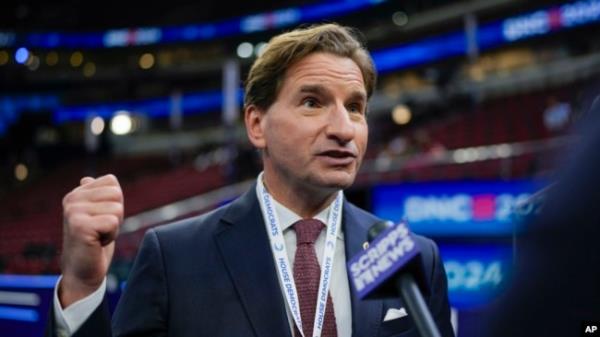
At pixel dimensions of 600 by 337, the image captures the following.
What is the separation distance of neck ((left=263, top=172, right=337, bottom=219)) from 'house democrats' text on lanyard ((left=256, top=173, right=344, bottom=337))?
0.03m

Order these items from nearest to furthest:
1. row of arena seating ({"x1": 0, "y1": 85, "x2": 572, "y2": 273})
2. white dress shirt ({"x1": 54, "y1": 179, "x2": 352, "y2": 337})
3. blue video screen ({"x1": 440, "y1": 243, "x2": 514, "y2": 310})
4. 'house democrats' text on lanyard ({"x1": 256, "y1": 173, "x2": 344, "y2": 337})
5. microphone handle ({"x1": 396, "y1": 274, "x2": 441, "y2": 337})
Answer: microphone handle ({"x1": 396, "y1": 274, "x2": 441, "y2": 337}), white dress shirt ({"x1": 54, "y1": 179, "x2": 352, "y2": 337}), 'house democrats' text on lanyard ({"x1": 256, "y1": 173, "x2": 344, "y2": 337}), blue video screen ({"x1": 440, "y1": 243, "x2": 514, "y2": 310}), row of arena seating ({"x1": 0, "y1": 85, "x2": 572, "y2": 273})

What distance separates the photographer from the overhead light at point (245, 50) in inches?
1481

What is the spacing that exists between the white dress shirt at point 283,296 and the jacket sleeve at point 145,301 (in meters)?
0.33

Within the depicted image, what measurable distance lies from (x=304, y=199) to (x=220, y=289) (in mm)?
364

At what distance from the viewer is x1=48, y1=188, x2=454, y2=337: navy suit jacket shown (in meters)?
2.01

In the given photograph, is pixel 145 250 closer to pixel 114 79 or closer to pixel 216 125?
pixel 216 125

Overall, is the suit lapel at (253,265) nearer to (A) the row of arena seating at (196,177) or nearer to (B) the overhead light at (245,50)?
(A) the row of arena seating at (196,177)

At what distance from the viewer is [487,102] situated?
21609 millimetres

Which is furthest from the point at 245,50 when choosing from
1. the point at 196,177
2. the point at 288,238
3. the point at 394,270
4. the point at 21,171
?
the point at 394,270

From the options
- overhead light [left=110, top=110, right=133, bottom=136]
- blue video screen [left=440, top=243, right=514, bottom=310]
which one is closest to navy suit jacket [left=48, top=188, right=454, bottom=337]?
blue video screen [left=440, top=243, right=514, bottom=310]

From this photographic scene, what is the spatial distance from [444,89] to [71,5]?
2465 cm

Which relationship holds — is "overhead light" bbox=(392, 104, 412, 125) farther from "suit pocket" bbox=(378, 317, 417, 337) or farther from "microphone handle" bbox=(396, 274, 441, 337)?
"microphone handle" bbox=(396, 274, 441, 337)

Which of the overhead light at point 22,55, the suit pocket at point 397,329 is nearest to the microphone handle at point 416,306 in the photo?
the suit pocket at point 397,329

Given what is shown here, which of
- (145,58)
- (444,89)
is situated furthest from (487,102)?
(145,58)
